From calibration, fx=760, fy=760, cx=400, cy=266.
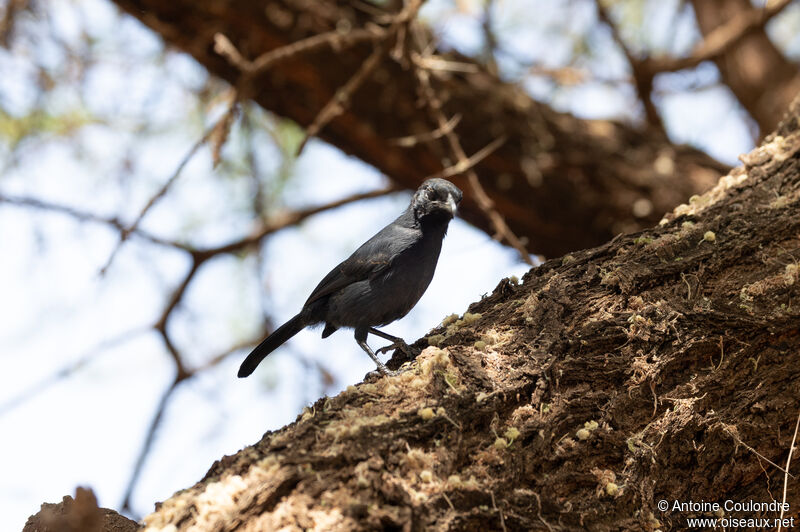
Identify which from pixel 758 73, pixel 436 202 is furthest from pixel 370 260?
pixel 758 73

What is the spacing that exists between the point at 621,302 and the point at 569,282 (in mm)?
256

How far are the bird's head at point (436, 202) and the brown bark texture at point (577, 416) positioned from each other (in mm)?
1114

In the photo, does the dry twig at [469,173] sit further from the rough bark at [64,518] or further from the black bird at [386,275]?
the rough bark at [64,518]

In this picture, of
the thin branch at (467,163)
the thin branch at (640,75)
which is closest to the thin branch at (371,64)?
the thin branch at (467,163)

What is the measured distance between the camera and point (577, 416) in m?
2.70

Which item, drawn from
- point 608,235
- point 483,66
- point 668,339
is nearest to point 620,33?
point 483,66

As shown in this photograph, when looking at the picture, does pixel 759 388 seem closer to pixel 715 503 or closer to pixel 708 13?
pixel 715 503

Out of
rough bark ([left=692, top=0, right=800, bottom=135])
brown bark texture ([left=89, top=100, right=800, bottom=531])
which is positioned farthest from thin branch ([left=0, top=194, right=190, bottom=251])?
rough bark ([left=692, top=0, right=800, bottom=135])

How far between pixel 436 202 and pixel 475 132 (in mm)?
1972

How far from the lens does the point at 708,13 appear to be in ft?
23.1

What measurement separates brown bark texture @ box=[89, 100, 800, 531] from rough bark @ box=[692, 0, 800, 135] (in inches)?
150

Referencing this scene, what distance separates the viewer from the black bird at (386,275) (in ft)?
13.8

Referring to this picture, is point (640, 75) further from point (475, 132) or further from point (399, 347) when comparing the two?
point (399, 347)

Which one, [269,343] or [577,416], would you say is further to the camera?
[269,343]
